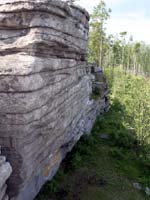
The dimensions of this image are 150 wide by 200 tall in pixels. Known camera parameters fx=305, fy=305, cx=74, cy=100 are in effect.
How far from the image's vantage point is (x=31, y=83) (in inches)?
280

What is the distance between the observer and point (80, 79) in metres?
12.4

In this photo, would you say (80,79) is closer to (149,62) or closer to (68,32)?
(68,32)

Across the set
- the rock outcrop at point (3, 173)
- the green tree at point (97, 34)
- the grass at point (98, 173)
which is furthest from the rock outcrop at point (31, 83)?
the green tree at point (97, 34)

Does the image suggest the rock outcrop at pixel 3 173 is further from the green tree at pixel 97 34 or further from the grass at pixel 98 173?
the green tree at pixel 97 34

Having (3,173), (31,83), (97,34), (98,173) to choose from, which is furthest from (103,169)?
(97,34)

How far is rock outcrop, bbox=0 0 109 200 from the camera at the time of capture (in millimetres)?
7062

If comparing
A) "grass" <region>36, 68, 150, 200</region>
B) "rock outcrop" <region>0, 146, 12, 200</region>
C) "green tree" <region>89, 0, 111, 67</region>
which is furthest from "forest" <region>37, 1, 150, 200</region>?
"green tree" <region>89, 0, 111, 67</region>

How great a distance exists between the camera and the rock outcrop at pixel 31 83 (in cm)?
706

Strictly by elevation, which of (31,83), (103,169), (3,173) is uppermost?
(31,83)

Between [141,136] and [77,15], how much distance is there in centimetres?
887

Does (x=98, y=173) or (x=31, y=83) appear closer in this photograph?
(x=31, y=83)

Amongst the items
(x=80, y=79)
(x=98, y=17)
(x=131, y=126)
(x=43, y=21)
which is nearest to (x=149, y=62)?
(x=98, y=17)

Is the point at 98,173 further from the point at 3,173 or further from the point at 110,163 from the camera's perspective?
the point at 3,173

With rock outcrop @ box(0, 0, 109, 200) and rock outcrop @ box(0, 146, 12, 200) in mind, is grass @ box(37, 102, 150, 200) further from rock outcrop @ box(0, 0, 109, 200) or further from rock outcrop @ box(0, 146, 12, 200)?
rock outcrop @ box(0, 146, 12, 200)
